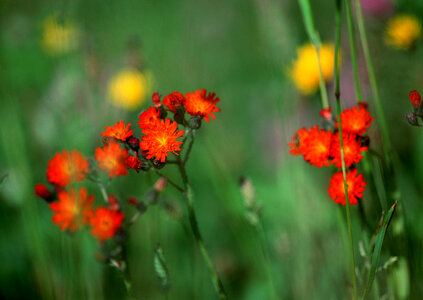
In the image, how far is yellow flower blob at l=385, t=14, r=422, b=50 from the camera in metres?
1.67

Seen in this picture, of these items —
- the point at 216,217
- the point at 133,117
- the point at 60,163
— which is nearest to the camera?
the point at 60,163

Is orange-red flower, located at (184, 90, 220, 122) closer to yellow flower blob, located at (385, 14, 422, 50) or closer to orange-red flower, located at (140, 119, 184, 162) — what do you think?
orange-red flower, located at (140, 119, 184, 162)

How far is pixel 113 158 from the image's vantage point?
750mm

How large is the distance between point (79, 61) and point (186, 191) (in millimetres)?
1325

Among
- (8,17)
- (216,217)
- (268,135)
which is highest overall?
(8,17)

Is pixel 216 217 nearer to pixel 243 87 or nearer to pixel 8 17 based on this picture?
pixel 243 87

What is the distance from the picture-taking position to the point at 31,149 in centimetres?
211

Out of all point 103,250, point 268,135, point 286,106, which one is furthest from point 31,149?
point 103,250

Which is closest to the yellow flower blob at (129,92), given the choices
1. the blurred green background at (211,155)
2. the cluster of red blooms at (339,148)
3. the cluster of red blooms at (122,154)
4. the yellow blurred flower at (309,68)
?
the blurred green background at (211,155)

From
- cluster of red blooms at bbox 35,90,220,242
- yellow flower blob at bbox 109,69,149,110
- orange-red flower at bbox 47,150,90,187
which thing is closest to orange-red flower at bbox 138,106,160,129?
cluster of red blooms at bbox 35,90,220,242

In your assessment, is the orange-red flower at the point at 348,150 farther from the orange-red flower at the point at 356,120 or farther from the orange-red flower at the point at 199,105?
the orange-red flower at the point at 199,105

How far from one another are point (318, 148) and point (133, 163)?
11.3 inches

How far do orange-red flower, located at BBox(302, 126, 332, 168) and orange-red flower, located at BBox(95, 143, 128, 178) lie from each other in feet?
0.92

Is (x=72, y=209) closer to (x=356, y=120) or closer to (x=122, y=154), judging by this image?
(x=122, y=154)
